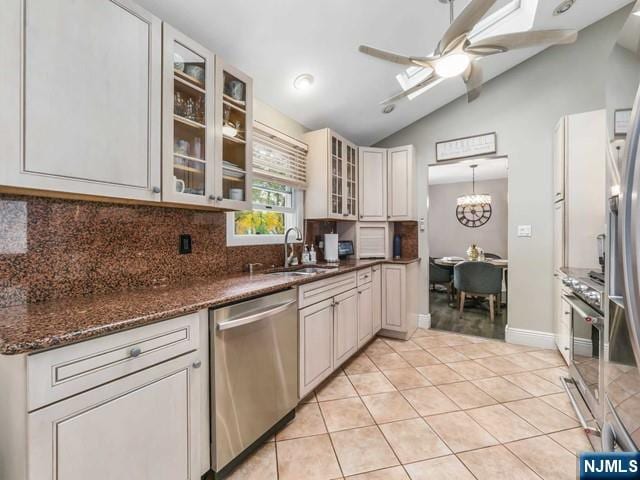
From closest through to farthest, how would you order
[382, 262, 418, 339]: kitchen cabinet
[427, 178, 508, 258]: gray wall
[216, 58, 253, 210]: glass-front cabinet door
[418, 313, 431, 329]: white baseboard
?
1. [216, 58, 253, 210]: glass-front cabinet door
2. [382, 262, 418, 339]: kitchen cabinet
3. [418, 313, 431, 329]: white baseboard
4. [427, 178, 508, 258]: gray wall

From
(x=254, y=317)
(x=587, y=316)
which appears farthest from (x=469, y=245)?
(x=254, y=317)

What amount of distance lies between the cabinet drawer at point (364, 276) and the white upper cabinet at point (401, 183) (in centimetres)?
95

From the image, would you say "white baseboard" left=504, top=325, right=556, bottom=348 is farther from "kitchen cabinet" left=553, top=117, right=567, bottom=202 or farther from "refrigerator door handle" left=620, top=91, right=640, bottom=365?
"refrigerator door handle" left=620, top=91, right=640, bottom=365

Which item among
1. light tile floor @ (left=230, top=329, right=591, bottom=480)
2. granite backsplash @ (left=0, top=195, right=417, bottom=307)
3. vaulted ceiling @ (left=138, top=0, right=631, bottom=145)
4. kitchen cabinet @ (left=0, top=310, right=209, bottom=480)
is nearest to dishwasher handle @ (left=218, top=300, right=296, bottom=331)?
kitchen cabinet @ (left=0, top=310, right=209, bottom=480)

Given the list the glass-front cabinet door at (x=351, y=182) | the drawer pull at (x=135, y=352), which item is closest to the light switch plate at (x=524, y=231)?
the glass-front cabinet door at (x=351, y=182)

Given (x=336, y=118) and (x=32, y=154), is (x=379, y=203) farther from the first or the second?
(x=32, y=154)

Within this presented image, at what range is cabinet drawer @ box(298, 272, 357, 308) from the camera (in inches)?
77.9

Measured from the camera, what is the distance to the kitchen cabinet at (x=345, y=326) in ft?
7.82

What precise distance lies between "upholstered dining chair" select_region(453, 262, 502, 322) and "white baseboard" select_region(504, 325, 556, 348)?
0.80m

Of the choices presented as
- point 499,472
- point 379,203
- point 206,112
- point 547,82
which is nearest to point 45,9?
point 206,112

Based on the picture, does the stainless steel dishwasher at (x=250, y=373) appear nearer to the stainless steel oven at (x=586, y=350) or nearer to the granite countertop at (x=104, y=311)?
the granite countertop at (x=104, y=311)

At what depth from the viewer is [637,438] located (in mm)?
735

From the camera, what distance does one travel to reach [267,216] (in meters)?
2.75

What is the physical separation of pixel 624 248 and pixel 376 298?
262 centimetres
